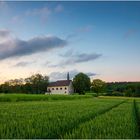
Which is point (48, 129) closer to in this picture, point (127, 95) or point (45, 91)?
point (127, 95)

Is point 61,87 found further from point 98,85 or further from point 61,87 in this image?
point 98,85

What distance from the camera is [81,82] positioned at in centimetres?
11731

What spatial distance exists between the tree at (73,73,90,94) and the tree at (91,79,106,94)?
912cm

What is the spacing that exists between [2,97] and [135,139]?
37.4 m

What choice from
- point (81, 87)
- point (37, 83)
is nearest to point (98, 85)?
point (81, 87)

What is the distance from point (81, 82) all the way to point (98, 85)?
13672 mm

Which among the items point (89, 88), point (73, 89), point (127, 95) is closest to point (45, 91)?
point (73, 89)

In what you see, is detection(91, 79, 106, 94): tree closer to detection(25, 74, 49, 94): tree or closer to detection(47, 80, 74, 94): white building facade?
detection(47, 80, 74, 94): white building facade

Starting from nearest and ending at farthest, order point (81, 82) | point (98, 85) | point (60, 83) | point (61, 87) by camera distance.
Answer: point (81, 82)
point (61, 87)
point (98, 85)
point (60, 83)

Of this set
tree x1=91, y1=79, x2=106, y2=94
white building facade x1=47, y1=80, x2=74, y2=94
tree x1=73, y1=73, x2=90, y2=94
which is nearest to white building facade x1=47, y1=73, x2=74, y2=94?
white building facade x1=47, y1=80, x2=74, y2=94

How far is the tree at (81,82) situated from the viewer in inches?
4592

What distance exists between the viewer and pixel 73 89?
126062 millimetres

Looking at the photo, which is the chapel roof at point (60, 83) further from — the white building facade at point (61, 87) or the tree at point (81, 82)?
the tree at point (81, 82)

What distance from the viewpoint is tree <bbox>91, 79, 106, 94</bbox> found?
127562mm
